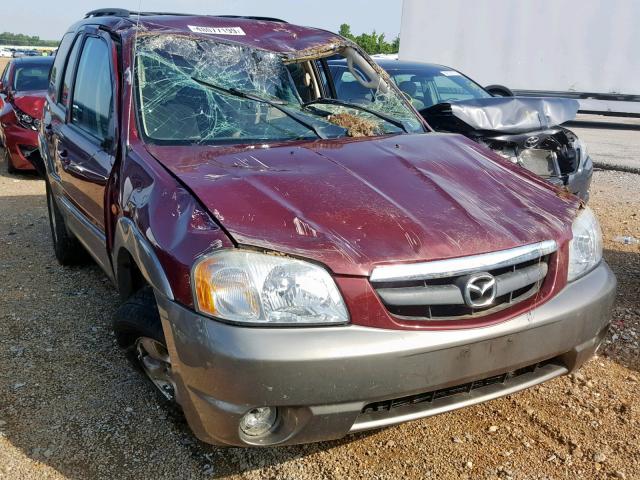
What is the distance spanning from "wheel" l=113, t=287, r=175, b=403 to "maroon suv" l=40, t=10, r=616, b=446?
0.4 inches

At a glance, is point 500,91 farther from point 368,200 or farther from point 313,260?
point 313,260

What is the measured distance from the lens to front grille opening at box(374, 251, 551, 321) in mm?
2025

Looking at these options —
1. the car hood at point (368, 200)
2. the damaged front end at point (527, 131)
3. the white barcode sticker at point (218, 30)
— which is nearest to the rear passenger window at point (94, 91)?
the white barcode sticker at point (218, 30)

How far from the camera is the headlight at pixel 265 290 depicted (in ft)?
6.44

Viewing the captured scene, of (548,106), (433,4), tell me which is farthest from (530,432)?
(433,4)

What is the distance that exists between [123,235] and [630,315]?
2965 mm

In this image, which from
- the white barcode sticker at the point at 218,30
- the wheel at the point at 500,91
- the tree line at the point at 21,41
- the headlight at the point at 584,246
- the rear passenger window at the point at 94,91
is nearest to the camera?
the headlight at the point at 584,246

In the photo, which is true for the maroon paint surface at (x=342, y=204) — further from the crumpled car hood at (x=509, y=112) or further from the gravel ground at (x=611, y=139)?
the gravel ground at (x=611, y=139)

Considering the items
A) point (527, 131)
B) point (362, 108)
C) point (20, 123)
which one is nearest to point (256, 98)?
point (362, 108)

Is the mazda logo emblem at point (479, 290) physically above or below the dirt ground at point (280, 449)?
above

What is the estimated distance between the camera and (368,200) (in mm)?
2363

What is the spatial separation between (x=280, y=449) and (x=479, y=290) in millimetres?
1075

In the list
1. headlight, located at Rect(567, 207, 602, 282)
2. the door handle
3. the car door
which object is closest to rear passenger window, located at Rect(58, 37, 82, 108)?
the car door

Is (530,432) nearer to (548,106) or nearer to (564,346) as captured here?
(564,346)
